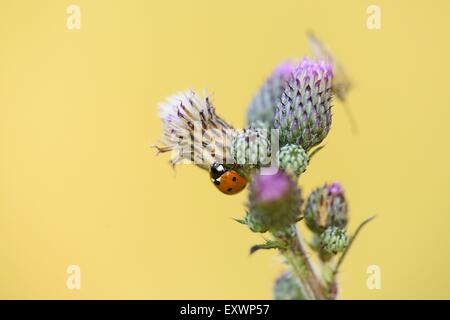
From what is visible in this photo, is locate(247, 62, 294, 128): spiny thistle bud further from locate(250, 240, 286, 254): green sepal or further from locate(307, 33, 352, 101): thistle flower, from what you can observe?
locate(250, 240, 286, 254): green sepal

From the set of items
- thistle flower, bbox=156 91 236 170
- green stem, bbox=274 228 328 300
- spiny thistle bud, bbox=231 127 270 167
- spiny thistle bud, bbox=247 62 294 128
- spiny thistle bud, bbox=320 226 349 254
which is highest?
spiny thistle bud, bbox=247 62 294 128

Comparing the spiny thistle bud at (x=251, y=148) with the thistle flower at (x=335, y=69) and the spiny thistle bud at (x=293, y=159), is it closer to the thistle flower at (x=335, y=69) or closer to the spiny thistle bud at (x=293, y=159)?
the spiny thistle bud at (x=293, y=159)

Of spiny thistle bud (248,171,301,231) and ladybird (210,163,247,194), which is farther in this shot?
ladybird (210,163,247,194)

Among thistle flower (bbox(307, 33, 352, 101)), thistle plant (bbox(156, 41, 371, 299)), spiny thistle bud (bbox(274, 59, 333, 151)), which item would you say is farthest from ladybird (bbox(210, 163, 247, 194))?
thistle flower (bbox(307, 33, 352, 101))
